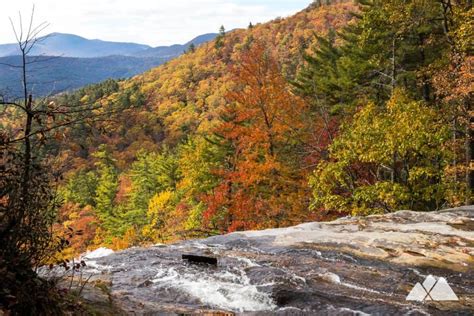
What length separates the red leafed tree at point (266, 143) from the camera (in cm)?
2025

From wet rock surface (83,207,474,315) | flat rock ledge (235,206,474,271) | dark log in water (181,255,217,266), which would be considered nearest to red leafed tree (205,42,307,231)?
flat rock ledge (235,206,474,271)

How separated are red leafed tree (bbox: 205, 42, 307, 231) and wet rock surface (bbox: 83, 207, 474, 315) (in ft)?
25.6

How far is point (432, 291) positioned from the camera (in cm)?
777

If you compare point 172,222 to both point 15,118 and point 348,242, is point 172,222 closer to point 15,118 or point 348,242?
point 348,242

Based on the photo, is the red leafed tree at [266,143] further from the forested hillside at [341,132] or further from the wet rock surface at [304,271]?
the wet rock surface at [304,271]

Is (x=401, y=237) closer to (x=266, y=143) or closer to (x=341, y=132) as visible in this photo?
(x=341, y=132)

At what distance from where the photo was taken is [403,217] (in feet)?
43.4

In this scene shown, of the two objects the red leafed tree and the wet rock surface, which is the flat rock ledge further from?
the red leafed tree

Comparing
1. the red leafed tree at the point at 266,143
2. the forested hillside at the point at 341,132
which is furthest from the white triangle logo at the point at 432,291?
the red leafed tree at the point at 266,143

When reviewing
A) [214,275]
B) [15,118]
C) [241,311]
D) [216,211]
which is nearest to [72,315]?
[15,118]

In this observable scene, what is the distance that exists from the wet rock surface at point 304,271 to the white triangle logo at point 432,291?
0.13 meters

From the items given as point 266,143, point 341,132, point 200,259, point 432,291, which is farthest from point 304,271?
point 341,132

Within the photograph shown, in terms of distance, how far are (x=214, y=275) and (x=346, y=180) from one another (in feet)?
31.6

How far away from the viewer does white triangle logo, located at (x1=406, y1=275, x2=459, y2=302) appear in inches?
294
